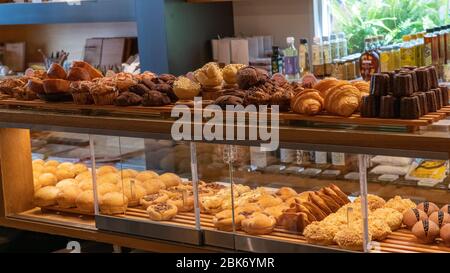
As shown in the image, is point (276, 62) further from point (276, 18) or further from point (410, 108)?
point (410, 108)

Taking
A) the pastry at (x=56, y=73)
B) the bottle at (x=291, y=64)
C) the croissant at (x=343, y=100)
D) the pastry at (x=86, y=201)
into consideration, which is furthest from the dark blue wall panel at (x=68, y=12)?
the croissant at (x=343, y=100)

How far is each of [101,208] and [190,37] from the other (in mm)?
2393

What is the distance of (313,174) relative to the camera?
2434 millimetres

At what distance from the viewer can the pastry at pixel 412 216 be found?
7.57 ft

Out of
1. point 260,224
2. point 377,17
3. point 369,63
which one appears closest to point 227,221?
point 260,224

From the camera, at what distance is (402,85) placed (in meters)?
2.17

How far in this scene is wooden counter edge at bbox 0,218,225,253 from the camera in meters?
2.58

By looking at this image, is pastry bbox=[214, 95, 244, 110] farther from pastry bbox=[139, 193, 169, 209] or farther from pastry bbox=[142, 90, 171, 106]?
pastry bbox=[139, 193, 169, 209]

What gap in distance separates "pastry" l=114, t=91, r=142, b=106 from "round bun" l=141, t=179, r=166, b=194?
0.93ft

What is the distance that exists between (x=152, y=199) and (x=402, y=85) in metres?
1.02

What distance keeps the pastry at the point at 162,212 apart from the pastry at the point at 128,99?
364 millimetres
